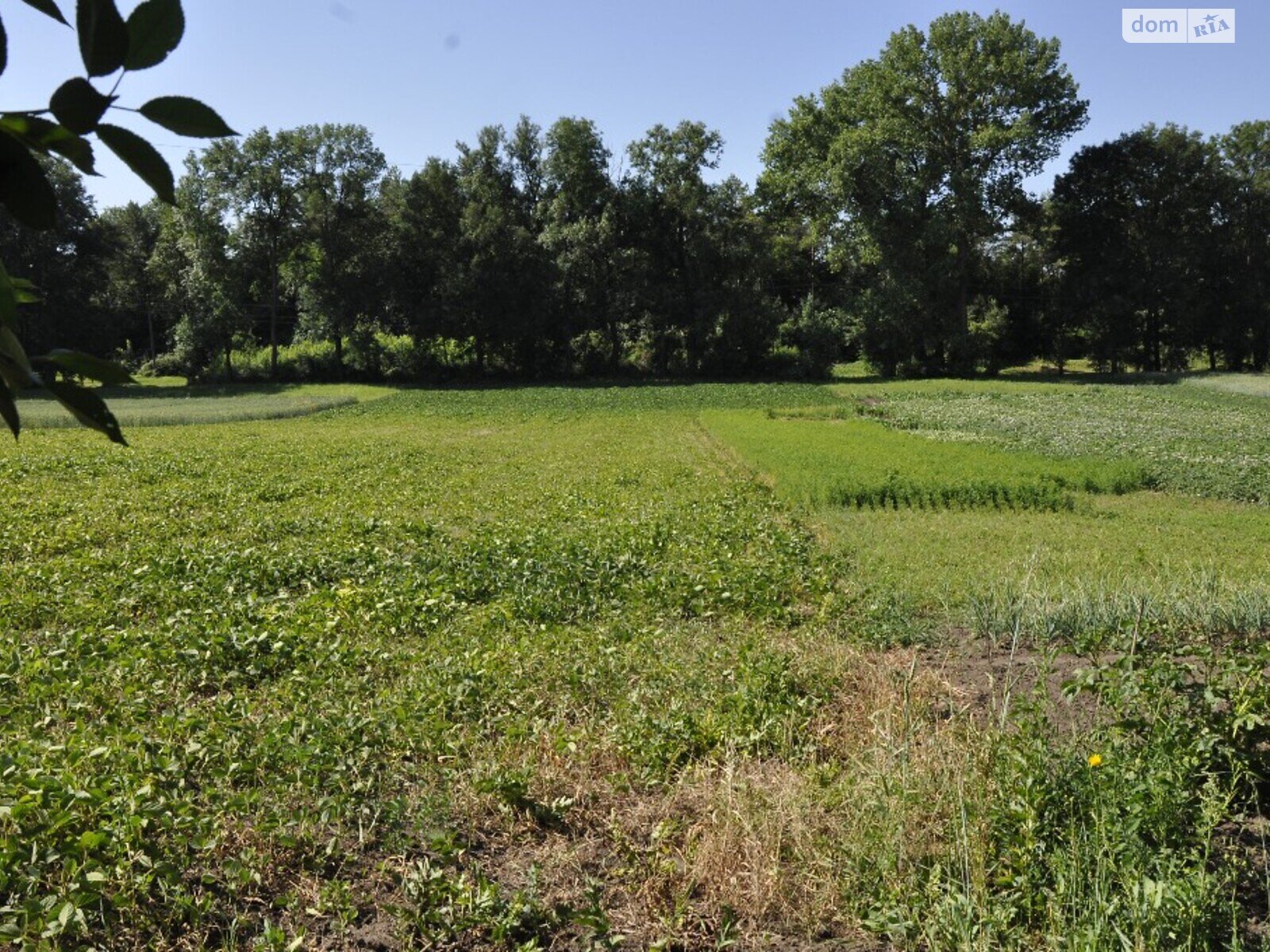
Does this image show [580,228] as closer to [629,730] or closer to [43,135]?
[629,730]

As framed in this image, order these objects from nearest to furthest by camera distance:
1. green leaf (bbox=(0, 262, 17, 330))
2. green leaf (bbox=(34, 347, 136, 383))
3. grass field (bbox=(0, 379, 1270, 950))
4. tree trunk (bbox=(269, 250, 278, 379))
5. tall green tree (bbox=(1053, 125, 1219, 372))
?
green leaf (bbox=(0, 262, 17, 330)), green leaf (bbox=(34, 347, 136, 383)), grass field (bbox=(0, 379, 1270, 950)), tree trunk (bbox=(269, 250, 278, 379)), tall green tree (bbox=(1053, 125, 1219, 372))

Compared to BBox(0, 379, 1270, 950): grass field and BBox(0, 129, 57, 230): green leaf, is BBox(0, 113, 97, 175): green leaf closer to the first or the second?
BBox(0, 129, 57, 230): green leaf

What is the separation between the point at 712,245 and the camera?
45.9 meters

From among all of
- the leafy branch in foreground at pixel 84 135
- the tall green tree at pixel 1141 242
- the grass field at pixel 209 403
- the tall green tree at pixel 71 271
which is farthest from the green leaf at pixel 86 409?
the tall green tree at pixel 1141 242

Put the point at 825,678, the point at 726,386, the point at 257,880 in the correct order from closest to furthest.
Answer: the point at 257,880
the point at 825,678
the point at 726,386

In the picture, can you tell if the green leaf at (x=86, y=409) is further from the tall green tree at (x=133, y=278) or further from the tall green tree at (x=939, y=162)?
the tall green tree at (x=133, y=278)

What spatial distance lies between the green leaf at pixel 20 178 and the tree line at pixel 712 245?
46.0 metres

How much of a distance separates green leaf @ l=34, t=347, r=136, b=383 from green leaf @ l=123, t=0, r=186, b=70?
0.28 m

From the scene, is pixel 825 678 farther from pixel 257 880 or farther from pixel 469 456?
pixel 469 456

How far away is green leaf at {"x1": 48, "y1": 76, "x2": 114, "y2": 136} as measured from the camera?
31.9 inches

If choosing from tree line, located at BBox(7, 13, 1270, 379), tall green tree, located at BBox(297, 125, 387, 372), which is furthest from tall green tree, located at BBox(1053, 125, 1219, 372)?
tall green tree, located at BBox(297, 125, 387, 372)

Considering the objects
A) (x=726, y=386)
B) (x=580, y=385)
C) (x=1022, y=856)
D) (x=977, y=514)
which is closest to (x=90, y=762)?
(x=1022, y=856)

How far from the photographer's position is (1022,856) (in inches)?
143

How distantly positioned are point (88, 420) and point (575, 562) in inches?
338
